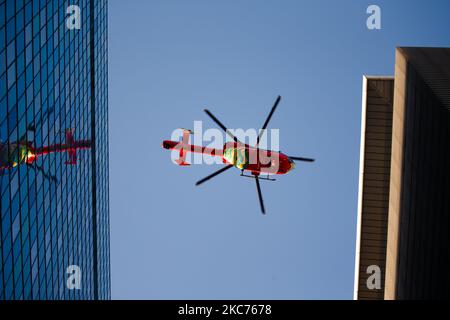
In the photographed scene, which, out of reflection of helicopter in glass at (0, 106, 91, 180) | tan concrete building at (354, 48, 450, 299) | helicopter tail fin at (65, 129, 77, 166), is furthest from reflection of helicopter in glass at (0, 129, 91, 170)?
tan concrete building at (354, 48, 450, 299)

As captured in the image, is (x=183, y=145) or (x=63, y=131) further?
(x=63, y=131)

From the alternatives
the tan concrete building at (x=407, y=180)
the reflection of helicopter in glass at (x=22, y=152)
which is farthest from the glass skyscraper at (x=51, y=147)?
the tan concrete building at (x=407, y=180)

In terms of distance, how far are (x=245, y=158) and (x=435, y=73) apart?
13151mm

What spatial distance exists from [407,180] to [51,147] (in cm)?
2538

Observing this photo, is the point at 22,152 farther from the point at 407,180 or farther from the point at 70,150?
the point at 407,180

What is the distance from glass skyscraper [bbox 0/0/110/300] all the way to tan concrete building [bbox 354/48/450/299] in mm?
22858

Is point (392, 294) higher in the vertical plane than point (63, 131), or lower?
lower

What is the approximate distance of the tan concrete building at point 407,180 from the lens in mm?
25031

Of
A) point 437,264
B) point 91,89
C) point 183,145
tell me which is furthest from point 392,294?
point 91,89

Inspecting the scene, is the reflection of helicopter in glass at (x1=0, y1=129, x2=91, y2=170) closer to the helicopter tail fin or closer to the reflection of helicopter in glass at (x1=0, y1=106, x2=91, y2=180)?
the reflection of helicopter in glass at (x1=0, y1=106, x2=91, y2=180)

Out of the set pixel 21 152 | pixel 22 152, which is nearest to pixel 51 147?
pixel 22 152

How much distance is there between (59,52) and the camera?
37.6 m
